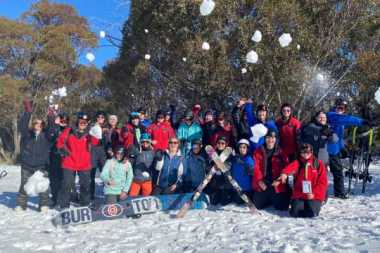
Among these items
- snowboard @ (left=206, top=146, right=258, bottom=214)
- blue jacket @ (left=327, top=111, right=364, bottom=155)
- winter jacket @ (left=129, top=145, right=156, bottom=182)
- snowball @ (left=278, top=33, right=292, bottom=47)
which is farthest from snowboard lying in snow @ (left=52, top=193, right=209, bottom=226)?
snowball @ (left=278, top=33, right=292, bottom=47)

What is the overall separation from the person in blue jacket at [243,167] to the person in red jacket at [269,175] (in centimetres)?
14

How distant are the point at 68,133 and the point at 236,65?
24.0 ft

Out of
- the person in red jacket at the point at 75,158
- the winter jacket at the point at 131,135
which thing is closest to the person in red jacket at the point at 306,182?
the winter jacket at the point at 131,135

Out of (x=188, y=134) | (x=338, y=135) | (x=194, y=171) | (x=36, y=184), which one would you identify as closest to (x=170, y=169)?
(x=194, y=171)

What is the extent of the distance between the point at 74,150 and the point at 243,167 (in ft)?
10.2

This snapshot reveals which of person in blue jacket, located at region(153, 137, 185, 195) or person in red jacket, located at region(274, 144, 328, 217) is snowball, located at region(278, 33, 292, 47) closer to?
person in blue jacket, located at region(153, 137, 185, 195)

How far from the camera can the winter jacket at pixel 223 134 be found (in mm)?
8695

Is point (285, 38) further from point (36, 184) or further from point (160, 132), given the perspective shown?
point (36, 184)

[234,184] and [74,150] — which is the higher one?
[74,150]

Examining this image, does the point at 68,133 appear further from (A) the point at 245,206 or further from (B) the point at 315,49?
(B) the point at 315,49

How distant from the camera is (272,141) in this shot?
7.64m

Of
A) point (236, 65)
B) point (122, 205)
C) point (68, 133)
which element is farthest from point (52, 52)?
point (122, 205)

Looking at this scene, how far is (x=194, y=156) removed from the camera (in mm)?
8422

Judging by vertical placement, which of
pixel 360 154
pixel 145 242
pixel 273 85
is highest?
pixel 273 85
